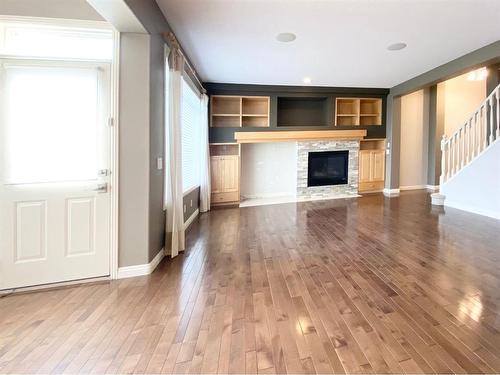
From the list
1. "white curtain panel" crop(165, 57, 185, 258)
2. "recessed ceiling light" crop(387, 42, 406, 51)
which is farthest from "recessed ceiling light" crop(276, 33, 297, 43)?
"recessed ceiling light" crop(387, 42, 406, 51)

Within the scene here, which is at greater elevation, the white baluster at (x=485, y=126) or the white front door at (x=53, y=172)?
the white baluster at (x=485, y=126)

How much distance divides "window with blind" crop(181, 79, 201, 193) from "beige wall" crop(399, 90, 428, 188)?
625 cm

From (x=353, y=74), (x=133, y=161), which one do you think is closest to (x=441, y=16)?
(x=353, y=74)

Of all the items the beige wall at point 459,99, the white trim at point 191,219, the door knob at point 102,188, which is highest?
the beige wall at point 459,99

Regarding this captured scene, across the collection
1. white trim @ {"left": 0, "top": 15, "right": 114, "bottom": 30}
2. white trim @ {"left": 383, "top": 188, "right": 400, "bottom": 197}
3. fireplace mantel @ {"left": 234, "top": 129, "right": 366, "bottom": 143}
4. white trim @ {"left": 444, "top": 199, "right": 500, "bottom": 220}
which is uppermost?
white trim @ {"left": 0, "top": 15, "right": 114, "bottom": 30}

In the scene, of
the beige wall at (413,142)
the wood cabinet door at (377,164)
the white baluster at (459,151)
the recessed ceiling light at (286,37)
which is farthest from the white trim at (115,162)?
the beige wall at (413,142)

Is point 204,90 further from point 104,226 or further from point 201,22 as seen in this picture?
point 104,226

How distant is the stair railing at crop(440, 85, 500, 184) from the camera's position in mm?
4768

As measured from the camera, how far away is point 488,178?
4730 mm

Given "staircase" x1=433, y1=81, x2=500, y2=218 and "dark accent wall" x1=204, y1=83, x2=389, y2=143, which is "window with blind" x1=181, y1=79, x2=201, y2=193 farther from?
"staircase" x1=433, y1=81, x2=500, y2=218

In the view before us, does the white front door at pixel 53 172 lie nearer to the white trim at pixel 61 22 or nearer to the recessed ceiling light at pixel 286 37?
the white trim at pixel 61 22

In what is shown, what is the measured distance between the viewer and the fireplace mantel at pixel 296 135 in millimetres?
5984

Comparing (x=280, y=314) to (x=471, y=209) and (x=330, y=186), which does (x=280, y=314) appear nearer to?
(x=471, y=209)

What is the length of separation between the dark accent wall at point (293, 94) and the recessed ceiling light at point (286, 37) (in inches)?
96.8
